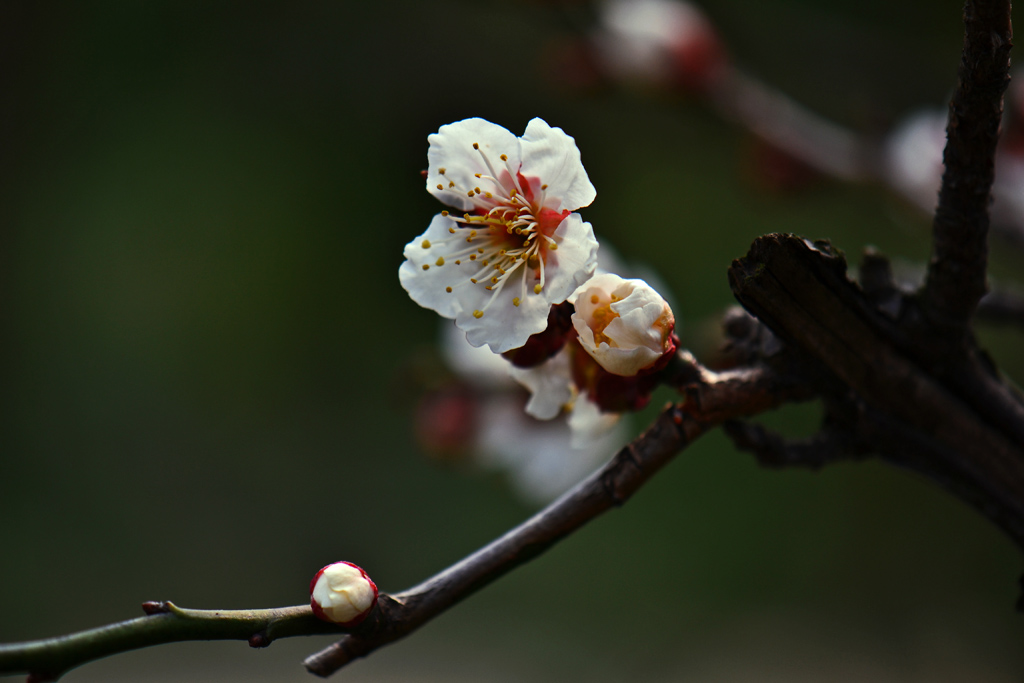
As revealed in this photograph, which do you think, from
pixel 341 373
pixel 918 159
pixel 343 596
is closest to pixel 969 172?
pixel 343 596

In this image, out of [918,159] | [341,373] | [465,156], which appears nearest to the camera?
[465,156]

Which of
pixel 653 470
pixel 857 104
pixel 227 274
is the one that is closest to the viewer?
pixel 653 470

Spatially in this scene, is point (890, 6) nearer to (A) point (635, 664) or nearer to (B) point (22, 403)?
(A) point (635, 664)

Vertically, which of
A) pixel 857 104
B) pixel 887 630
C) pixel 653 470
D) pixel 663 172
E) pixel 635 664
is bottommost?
pixel 635 664

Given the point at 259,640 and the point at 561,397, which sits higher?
the point at 561,397

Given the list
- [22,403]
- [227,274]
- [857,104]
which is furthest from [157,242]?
[857,104]

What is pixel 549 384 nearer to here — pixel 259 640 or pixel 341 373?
pixel 259 640

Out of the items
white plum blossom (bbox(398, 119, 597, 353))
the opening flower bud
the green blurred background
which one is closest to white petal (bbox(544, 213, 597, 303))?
white plum blossom (bbox(398, 119, 597, 353))

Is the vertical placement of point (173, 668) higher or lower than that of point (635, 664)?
lower
